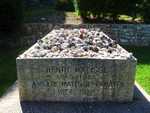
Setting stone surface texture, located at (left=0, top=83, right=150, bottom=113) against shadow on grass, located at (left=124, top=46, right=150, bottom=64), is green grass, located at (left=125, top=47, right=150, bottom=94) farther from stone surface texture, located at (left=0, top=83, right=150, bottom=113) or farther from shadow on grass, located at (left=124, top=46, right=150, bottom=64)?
stone surface texture, located at (left=0, top=83, right=150, bottom=113)

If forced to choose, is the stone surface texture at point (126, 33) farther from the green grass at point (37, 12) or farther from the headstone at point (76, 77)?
the headstone at point (76, 77)

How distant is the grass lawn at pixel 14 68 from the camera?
318 inches

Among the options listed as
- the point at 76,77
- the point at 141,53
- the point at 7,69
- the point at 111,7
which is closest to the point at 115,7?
the point at 111,7

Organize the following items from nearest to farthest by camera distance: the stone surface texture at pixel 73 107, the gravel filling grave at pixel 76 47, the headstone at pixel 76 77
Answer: the stone surface texture at pixel 73 107, the headstone at pixel 76 77, the gravel filling grave at pixel 76 47

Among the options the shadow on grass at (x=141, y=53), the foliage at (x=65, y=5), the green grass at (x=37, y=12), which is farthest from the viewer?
the foliage at (x=65, y=5)

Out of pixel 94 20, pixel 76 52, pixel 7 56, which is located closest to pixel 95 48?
pixel 76 52

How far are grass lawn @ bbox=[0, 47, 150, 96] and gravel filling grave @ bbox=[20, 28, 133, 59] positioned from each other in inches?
44.6

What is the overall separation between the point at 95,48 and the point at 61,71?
1.01 metres

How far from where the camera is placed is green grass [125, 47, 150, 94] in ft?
26.6

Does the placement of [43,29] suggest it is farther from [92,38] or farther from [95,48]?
[95,48]

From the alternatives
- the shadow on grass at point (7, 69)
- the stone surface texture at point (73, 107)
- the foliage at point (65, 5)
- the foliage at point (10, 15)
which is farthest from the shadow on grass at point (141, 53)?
the foliage at point (65, 5)

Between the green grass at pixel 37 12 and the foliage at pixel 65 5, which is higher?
the foliage at pixel 65 5

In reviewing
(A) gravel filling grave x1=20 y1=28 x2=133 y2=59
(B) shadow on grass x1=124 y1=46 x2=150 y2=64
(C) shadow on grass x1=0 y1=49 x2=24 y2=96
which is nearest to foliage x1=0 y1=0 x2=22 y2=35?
(C) shadow on grass x1=0 y1=49 x2=24 y2=96

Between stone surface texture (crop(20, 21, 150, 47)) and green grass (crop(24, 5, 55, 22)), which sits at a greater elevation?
green grass (crop(24, 5, 55, 22))
